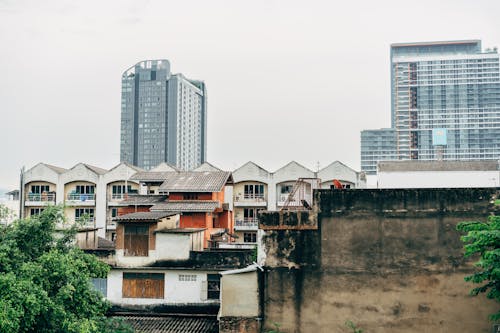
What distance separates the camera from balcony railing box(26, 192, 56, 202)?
1682 inches

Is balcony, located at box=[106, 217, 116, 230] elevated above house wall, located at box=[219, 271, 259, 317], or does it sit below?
above

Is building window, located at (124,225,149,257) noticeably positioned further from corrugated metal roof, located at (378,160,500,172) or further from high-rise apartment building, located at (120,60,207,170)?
high-rise apartment building, located at (120,60,207,170)

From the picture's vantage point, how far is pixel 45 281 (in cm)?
1297

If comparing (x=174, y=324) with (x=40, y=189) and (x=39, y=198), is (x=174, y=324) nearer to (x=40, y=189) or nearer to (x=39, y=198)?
(x=39, y=198)

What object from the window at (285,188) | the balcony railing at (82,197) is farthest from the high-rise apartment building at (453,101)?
the balcony railing at (82,197)

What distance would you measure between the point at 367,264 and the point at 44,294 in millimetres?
9144

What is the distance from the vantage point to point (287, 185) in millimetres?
42125

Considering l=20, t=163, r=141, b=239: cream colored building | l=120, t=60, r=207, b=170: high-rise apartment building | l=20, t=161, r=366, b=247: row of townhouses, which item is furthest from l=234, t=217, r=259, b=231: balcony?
l=120, t=60, r=207, b=170: high-rise apartment building

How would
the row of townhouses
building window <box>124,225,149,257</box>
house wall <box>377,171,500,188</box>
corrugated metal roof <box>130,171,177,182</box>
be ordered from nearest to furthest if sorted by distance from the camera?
house wall <box>377,171,500,188</box>
building window <box>124,225,149,257</box>
corrugated metal roof <box>130,171,177,182</box>
the row of townhouses

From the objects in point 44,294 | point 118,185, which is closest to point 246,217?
point 118,185

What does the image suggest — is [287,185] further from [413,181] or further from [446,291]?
[446,291]

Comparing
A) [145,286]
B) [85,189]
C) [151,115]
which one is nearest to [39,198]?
[85,189]

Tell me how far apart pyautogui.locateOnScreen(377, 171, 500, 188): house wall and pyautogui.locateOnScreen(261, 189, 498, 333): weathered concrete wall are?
262 centimetres

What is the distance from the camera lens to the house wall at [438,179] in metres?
18.2
